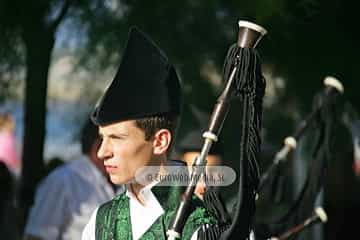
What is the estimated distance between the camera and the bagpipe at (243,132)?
109 inches

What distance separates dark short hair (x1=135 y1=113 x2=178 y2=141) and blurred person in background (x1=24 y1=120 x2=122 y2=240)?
2131 millimetres

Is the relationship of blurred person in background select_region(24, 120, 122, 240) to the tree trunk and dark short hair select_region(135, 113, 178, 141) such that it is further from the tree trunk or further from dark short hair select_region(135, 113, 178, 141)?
dark short hair select_region(135, 113, 178, 141)

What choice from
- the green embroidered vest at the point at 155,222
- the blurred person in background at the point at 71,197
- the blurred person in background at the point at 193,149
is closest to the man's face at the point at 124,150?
the green embroidered vest at the point at 155,222

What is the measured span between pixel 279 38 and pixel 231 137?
0.61 meters

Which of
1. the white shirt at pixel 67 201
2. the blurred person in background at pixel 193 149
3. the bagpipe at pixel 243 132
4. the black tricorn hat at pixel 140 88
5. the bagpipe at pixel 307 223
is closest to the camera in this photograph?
the bagpipe at pixel 243 132

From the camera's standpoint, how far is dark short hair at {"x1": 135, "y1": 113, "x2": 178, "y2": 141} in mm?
2877

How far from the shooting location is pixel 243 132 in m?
2.79

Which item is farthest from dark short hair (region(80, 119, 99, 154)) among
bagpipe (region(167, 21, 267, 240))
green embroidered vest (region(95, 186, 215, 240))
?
bagpipe (region(167, 21, 267, 240))

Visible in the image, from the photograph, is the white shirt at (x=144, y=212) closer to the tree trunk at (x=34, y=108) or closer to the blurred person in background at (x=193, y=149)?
the blurred person in background at (x=193, y=149)

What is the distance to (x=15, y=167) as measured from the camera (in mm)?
10859

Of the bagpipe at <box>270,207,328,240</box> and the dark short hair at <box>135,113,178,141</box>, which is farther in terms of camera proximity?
the bagpipe at <box>270,207,328,240</box>

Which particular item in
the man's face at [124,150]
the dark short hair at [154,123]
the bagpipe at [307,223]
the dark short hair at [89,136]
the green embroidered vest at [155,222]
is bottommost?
the bagpipe at [307,223]

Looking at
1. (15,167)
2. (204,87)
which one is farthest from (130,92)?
(15,167)

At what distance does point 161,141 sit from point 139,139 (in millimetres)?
72
